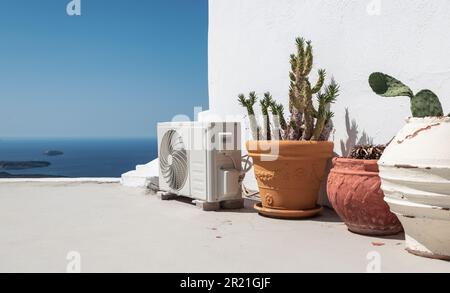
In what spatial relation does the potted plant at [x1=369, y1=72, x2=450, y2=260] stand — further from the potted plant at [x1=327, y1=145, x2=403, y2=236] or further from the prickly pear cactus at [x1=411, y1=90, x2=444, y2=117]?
the potted plant at [x1=327, y1=145, x2=403, y2=236]

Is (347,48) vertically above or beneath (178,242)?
above

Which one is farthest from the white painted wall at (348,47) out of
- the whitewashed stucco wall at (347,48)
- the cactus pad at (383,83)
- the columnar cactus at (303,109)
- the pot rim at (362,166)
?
the pot rim at (362,166)

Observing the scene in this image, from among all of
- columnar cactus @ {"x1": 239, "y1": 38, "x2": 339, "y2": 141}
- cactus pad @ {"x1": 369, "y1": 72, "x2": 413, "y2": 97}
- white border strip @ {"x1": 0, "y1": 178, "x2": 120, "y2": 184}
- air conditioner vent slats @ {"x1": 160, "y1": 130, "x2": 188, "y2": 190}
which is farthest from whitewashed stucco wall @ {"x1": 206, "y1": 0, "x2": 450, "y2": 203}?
white border strip @ {"x1": 0, "y1": 178, "x2": 120, "y2": 184}

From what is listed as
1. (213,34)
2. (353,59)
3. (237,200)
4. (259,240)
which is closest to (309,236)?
(259,240)

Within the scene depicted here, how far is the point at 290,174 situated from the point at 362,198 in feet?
2.66

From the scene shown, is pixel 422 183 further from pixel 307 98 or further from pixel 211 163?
pixel 211 163

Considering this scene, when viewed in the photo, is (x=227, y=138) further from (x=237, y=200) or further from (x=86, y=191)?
(x=86, y=191)

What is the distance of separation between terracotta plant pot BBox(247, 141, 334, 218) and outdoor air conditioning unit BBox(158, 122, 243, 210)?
1.34ft

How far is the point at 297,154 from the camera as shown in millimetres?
3764

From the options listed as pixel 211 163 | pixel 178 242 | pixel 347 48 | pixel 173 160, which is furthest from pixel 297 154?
pixel 173 160

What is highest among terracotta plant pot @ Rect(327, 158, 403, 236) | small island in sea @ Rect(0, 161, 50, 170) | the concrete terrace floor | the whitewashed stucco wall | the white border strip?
the whitewashed stucco wall

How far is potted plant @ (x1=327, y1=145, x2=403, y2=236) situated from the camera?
309 centimetres

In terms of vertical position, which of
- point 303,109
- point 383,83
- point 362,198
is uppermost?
point 383,83

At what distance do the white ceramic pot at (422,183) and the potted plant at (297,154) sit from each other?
3.49 feet
